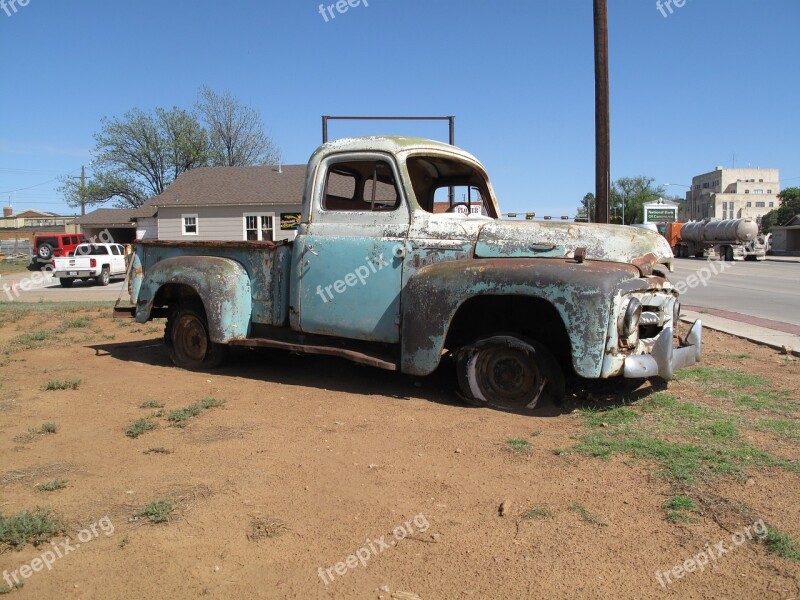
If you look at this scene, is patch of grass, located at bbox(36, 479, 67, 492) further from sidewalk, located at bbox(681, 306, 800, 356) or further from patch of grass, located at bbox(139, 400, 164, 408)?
sidewalk, located at bbox(681, 306, 800, 356)

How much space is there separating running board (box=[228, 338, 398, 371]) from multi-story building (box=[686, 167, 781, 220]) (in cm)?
10100

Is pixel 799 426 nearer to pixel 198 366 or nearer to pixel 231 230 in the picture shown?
pixel 198 366

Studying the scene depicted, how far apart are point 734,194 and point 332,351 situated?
360ft

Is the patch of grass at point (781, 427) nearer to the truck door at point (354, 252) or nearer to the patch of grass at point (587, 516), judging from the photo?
the patch of grass at point (587, 516)

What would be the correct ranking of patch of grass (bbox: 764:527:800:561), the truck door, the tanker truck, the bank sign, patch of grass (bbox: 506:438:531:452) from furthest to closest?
the bank sign → the tanker truck → the truck door → patch of grass (bbox: 506:438:531:452) → patch of grass (bbox: 764:527:800:561)

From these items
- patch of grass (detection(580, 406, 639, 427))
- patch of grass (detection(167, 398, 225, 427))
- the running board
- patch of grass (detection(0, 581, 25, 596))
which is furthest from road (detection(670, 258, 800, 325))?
patch of grass (detection(0, 581, 25, 596))

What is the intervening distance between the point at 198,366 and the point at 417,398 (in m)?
2.57

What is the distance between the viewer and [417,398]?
5199 millimetres

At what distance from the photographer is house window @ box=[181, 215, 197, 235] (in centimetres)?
2994

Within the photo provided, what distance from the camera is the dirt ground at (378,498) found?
8.32 feet

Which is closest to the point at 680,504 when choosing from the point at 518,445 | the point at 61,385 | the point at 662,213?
the point at 518,445

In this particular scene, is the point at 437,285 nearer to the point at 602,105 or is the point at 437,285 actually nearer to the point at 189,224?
the point at 602,105

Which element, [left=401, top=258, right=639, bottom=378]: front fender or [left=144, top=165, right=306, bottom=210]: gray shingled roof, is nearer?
[left=401, top=258, right=639, bottom=378]: front fender

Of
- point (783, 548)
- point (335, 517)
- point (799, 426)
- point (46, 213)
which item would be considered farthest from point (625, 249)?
point (46, 213)
